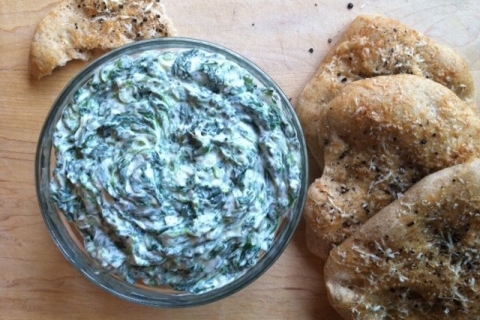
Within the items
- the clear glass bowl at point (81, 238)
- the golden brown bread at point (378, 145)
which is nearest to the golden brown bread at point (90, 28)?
the clear glass bowl at point (81, 238)

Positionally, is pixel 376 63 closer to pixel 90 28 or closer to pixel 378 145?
pixel 378 145

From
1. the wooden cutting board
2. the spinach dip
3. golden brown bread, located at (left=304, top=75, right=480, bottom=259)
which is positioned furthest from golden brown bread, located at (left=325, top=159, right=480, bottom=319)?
the spinach dip

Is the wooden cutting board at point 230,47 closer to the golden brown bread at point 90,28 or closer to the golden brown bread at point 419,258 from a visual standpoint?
the golden brown bread at point 90,28

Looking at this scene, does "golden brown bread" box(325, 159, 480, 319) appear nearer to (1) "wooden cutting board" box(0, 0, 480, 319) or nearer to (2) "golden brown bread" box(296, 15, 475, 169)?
(1) "wooden cutting board" box(0, 0, 480, 319)

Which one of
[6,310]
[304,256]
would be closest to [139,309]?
[6,310]

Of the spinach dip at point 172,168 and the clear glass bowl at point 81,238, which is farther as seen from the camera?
the clear glass bowl at point 81,238
